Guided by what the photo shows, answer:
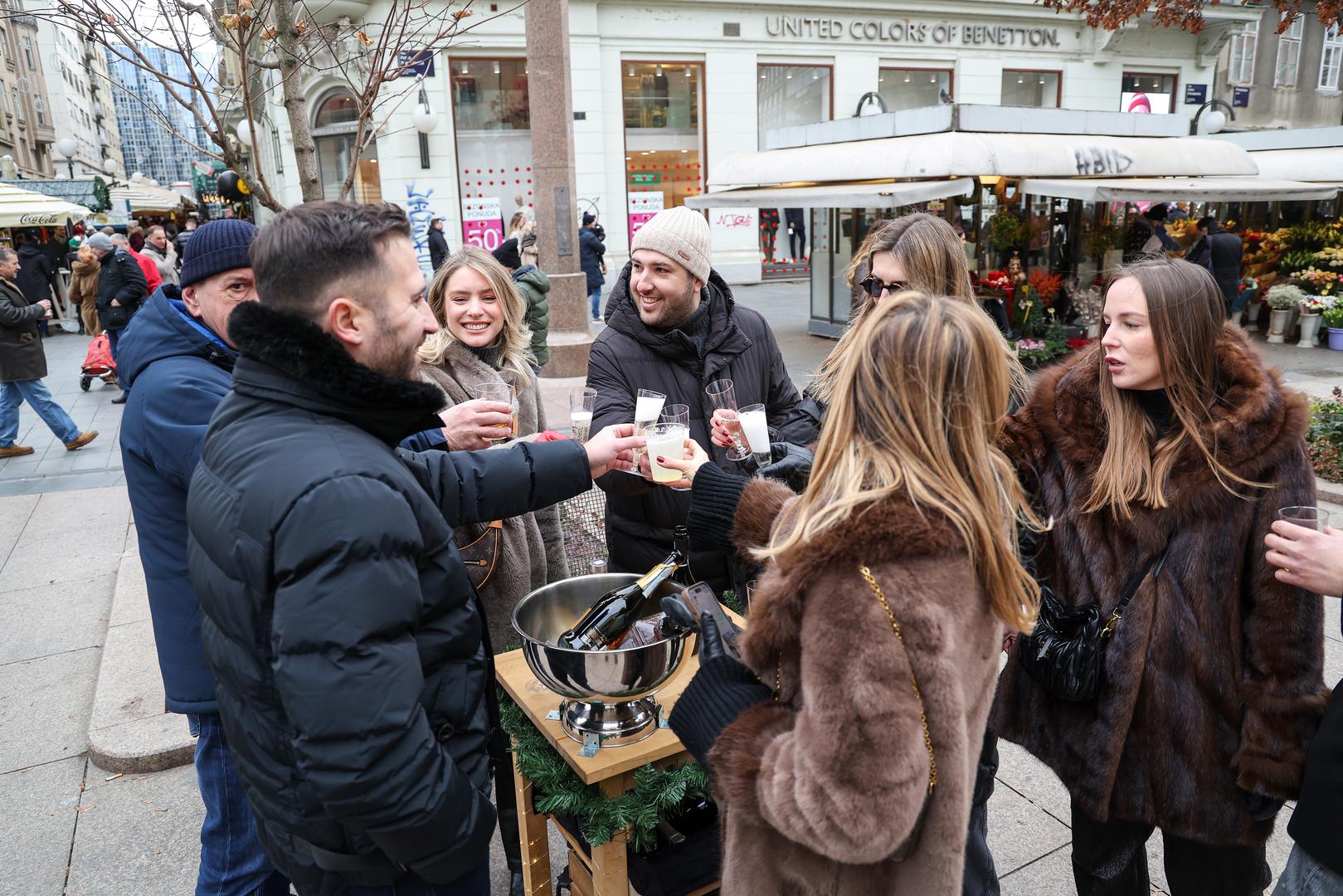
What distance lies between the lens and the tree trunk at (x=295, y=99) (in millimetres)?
4090

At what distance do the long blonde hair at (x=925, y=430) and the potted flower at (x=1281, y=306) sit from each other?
45.9 feet

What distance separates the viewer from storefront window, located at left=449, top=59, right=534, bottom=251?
18.8 m

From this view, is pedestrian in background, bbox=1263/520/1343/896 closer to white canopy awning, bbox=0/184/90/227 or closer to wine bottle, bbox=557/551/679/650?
wine bottle, bbox=557/551/679/650

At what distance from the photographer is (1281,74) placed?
24.5 metres

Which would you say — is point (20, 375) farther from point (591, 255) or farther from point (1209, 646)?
point (1209, 646)

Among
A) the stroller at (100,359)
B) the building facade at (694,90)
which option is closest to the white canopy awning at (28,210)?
the building facade at (694,90)

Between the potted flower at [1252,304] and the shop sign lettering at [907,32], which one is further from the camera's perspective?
the shop sign lettering at [907,32]

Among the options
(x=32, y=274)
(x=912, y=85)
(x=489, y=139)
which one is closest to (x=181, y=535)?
(x=32, y=274)

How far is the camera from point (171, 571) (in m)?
2.42

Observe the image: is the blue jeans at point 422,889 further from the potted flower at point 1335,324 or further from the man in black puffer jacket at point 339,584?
the potted flower at point 1335,324

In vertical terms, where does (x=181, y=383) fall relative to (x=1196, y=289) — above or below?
below

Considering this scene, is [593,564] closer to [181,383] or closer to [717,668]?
[181,383]

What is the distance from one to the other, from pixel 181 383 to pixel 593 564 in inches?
111

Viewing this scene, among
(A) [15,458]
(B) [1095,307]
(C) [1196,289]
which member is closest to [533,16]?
(A) [15,458]
